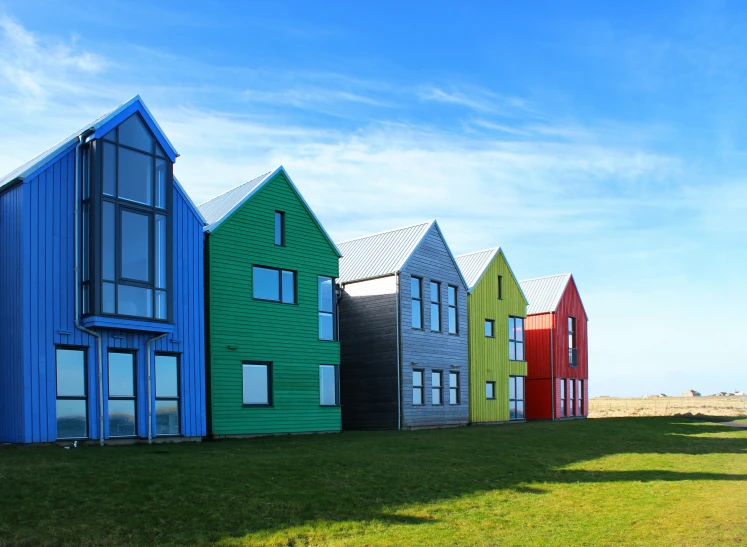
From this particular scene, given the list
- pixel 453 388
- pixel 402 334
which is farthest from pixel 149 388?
pixel 453 388

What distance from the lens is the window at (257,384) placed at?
24984mm

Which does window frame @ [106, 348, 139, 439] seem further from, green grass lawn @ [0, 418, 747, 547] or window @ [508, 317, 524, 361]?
window @ [508, 317, 524, 361]

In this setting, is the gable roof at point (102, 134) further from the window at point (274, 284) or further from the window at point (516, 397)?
the window at point (516, 397)

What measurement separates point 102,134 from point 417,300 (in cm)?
1598

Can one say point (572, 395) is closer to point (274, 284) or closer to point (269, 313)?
point (274, 284)

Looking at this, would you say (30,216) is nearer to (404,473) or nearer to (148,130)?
(148,130)

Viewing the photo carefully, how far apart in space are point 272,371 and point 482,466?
31.9 ft

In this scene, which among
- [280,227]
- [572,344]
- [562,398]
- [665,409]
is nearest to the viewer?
[280,227]

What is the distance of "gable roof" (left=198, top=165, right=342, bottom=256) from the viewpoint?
25.0m

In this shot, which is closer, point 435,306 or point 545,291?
point 435,306

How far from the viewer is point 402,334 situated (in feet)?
102

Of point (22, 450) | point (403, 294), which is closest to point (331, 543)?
point (22, 450)

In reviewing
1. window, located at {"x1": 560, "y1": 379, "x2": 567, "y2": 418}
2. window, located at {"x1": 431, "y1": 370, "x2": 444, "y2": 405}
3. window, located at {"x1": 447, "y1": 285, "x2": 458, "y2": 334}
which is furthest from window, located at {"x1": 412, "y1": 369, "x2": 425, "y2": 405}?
window, located at {"x1": 560, "y1": 379, "x2": 567, "y2": 418}

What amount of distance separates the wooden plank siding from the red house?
355cm
